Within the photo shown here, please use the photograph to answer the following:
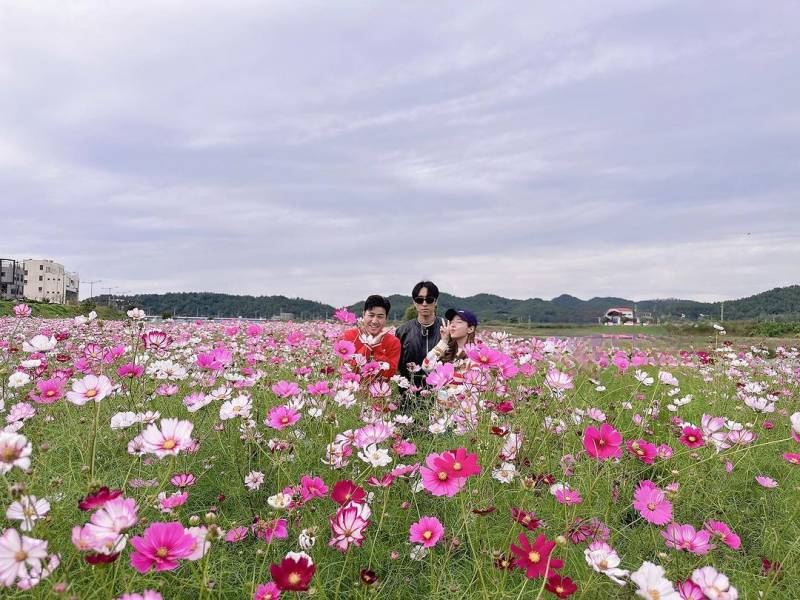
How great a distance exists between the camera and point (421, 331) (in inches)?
164

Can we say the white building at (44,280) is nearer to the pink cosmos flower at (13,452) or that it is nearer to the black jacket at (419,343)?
the black jacket at (419,343)

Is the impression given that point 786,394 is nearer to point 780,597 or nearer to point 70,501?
point 780,597

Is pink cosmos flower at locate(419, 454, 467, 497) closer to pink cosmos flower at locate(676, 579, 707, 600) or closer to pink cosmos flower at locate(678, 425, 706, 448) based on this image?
pink cosmos flower at locate(676, 579, 707, 600)

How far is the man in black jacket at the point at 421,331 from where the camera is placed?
13.2 ft

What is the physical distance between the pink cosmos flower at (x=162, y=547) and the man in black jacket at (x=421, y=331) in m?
3.05

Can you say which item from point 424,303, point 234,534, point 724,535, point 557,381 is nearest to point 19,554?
point 234,534

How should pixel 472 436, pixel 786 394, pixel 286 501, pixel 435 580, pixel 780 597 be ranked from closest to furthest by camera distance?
pixel 286 501 < pixel 435 580 < pixel 780 597 < pixel 472 436 < pixel 786 394

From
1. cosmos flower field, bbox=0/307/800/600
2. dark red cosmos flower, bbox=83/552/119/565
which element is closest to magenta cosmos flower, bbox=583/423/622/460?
cosmos flower field, bbox=0/307/800/600

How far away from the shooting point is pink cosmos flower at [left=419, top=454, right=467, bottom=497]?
4.10ft

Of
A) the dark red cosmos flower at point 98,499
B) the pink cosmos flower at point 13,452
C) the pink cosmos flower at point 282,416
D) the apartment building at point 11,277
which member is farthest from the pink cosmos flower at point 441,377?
the apartment building at point 11,277

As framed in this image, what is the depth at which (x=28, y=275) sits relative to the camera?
6000 cm

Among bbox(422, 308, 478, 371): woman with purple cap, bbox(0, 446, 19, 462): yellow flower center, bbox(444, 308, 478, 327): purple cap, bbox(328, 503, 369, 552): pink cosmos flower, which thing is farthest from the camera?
bbox(444, 308, 478, 327): purple cap

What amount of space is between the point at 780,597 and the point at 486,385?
3.56 feet

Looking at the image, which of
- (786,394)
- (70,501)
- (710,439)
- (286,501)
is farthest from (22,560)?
(786,394)
